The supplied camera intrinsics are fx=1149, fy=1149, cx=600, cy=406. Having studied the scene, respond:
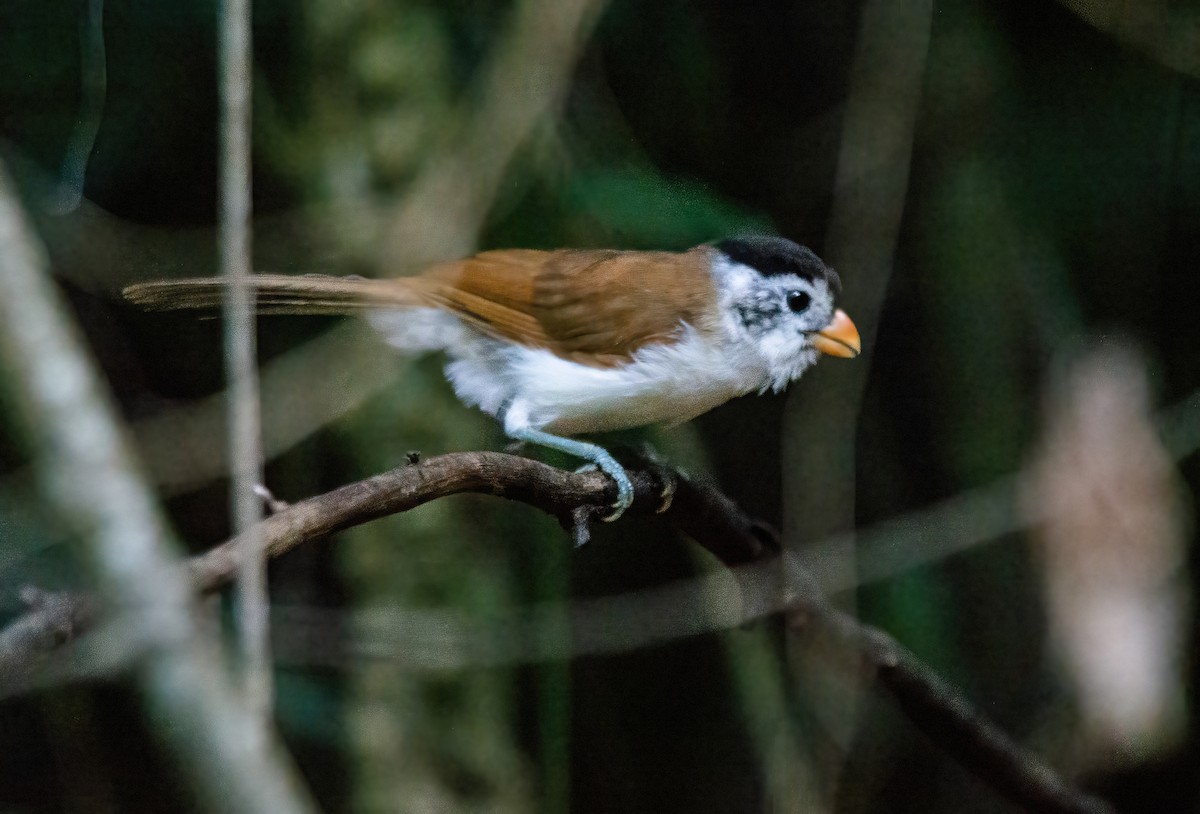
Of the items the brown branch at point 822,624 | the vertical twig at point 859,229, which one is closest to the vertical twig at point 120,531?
the brown branch at point 822,624

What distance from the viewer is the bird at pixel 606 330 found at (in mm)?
1475

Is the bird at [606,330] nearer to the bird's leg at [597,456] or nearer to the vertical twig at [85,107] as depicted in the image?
the bird's leg at [597,456]

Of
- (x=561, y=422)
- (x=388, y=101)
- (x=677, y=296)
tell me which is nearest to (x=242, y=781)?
(x=561, y=422)

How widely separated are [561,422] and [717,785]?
86cm

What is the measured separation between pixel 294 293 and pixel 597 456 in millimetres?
419

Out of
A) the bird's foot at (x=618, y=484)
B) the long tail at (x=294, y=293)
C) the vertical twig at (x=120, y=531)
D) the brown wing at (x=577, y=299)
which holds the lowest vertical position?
the vertical twig at (x=120, y=531)

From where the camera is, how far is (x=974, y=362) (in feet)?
6.46

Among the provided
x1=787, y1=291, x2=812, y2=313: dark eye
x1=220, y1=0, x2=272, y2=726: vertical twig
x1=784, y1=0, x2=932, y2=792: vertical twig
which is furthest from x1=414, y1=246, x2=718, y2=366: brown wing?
x1=220, y1=0, x2=272, y2=726: vertical twig

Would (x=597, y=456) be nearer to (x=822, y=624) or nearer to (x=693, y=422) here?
(x=822, y=624)

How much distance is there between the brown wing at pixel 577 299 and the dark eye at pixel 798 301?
0.34ft

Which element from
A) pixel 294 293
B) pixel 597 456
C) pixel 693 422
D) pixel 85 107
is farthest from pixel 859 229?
pixel 85 107

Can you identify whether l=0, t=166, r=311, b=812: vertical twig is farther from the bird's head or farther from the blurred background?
the bird's head

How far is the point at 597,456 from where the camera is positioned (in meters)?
1.45

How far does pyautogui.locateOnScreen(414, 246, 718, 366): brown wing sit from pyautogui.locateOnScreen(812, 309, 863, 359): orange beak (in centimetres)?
14
